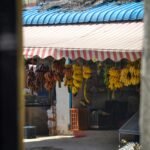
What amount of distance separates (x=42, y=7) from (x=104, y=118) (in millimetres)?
3741

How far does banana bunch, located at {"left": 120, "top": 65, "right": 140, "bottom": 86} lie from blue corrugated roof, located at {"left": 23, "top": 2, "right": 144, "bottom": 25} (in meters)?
1.97

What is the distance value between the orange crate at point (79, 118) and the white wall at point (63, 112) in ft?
0.51

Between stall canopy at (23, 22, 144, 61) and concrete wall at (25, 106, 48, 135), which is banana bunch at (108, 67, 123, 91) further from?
concrete wall at (25, 106, 48, 135)

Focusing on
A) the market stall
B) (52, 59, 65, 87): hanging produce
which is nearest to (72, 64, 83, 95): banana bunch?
the market stall

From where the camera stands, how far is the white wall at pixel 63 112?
14141 millimetres

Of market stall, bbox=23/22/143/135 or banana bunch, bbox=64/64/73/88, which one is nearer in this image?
market stall, bbox=23/22/143/135

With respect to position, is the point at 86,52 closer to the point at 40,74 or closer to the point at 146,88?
the point at 40,74

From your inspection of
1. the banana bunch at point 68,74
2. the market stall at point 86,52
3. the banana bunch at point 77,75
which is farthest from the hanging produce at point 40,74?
the banana bunch at point 77,75

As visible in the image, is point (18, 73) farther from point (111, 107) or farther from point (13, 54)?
point (111, 107)

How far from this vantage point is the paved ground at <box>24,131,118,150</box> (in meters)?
12.1

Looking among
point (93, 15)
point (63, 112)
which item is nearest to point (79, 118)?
point (63, 112)

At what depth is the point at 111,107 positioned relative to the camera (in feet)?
47.2

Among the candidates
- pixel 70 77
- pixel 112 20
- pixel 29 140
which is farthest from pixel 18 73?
pixel 29 140

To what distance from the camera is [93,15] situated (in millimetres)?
11172
